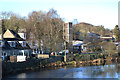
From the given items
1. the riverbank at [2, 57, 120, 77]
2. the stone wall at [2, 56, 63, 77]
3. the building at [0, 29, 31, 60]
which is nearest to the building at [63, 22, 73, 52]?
the riverbank at [2, 57, 120, 77]

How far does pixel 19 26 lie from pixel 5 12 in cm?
616

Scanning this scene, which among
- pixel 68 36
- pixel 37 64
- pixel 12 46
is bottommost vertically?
pixel 37 64

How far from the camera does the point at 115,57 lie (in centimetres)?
5169

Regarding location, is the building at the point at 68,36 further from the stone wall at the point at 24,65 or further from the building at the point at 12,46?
the building at the point at 12,46

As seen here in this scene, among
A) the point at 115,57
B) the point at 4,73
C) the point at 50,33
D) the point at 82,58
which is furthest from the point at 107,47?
the point at 4,73

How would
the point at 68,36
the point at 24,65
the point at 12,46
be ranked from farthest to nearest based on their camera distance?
the point at 68,36 → the point at 12,46 → the point at 24,65

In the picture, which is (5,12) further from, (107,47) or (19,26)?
(107,47)

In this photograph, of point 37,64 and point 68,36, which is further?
point 68,36

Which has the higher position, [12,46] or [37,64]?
[12,46]

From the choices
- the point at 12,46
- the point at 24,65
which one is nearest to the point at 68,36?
the point at 12,46

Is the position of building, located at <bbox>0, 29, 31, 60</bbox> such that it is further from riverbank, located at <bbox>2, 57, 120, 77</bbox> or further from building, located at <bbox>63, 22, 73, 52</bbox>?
building, located at <bbox>63, 22, 73, 52</bbox>

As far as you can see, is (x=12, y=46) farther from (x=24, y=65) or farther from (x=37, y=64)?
(x=37, y=64)

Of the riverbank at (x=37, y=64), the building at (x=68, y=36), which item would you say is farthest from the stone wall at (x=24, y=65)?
the building at (x=68, y=36)

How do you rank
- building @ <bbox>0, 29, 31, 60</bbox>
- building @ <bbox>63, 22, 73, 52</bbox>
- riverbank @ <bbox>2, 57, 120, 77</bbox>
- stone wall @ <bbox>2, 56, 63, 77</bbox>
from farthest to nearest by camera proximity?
building @ <bbox>63, 22, 73, 52</bbox>
building @ <bbox>0, 29, 31, 60</bbox>
riverbank @ <bbox>2, 57, 120, 77</bbox>
stone wall @ <bbox>2, 56, 63, 77</bbox>
